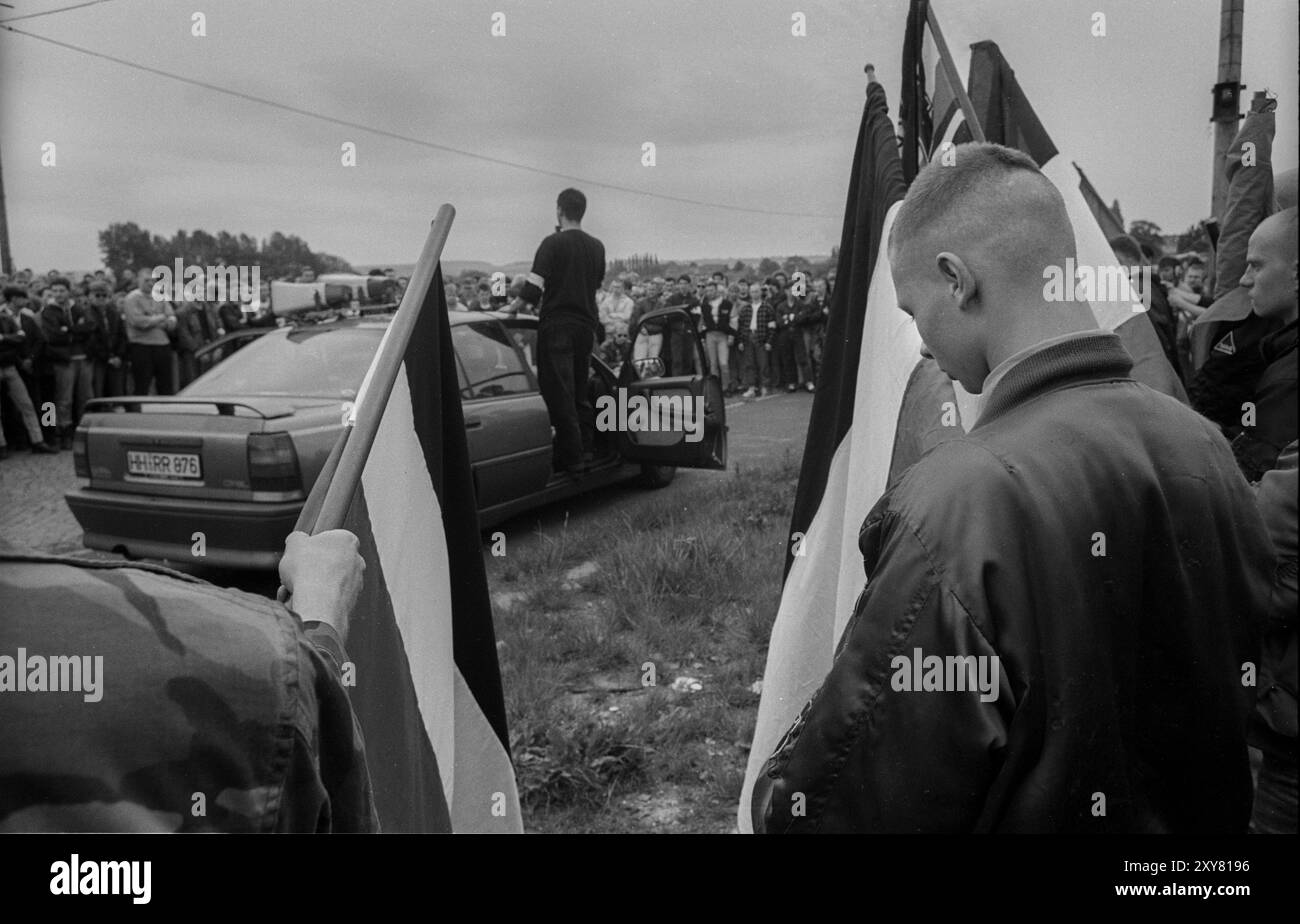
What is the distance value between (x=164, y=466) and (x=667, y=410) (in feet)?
9.28

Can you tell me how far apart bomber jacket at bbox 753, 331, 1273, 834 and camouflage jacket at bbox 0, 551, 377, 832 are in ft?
1.73

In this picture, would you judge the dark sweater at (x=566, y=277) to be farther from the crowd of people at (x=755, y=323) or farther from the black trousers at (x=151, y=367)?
the crowd of people at (x=755, y=323)

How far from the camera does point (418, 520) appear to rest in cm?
196

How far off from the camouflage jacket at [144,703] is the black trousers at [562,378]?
493cm

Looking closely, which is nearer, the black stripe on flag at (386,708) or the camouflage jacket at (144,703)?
the camouflage jacket at (144,703)

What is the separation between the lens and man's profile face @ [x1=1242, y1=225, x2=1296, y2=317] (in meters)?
1.65

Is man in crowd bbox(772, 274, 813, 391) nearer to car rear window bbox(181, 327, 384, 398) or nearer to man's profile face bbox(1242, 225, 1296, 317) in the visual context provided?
car rear window bbox(181, 327, 384, 398)

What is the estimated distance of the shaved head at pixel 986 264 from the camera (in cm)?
117

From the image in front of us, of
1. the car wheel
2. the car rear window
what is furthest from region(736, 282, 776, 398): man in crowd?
the car rear window

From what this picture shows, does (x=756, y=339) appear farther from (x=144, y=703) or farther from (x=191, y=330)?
(x=144, y=703)

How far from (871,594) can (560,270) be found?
4.82 metres

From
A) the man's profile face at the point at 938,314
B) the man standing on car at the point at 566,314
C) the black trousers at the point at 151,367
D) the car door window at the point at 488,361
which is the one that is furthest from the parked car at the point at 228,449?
the man's profile face at the point at 938,314
